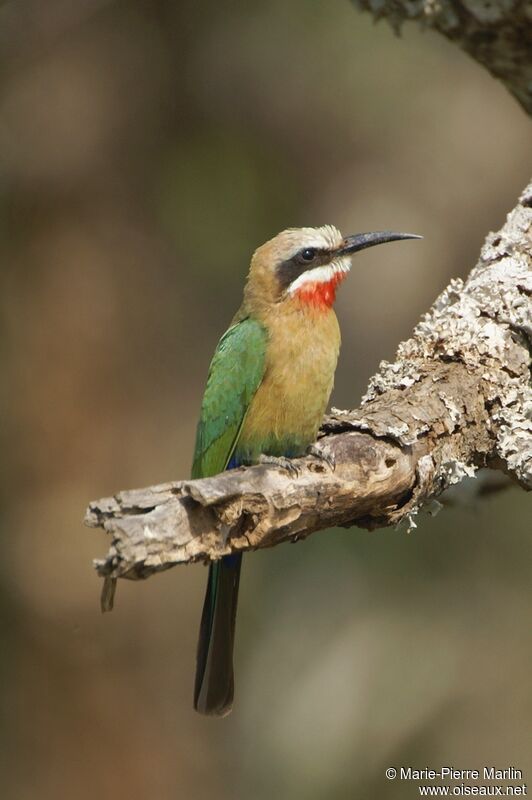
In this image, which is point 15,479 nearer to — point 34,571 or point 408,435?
point 34,571

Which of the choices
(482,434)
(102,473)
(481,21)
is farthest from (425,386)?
(102,473)

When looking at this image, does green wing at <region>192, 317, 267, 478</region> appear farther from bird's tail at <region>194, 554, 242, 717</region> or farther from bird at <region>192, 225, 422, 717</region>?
bird's tail at <region>194, 554, 242, 717</region>

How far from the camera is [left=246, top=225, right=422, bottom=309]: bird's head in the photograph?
3.59m

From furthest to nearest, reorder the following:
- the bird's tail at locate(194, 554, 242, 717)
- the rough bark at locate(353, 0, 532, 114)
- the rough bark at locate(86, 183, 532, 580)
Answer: the bird's tail at locate(194, 554, 242, 717) < the rough bark at locate(353, 0, 532, 114) < the rough bark at locate(86, 183, 532, 580)

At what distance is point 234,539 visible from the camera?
7.55ft

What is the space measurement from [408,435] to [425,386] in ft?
0.85

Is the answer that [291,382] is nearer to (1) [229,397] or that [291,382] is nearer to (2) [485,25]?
(1) [229,397]

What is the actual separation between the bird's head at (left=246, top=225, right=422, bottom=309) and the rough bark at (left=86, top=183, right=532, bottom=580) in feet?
1.67

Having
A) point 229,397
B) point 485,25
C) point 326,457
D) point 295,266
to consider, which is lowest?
point 326,457

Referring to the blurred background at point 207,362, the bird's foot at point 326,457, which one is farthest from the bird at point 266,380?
the blurred background at point 207,362

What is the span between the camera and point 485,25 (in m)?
3.15

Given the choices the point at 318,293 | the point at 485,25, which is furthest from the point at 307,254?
the point at 485,25

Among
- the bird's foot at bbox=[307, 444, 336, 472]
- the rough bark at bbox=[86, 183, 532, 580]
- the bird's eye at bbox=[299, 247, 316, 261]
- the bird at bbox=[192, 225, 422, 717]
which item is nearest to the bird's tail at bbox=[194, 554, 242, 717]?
the bird at bbox=[192, 225, 422, 717]

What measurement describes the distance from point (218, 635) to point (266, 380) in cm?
81
